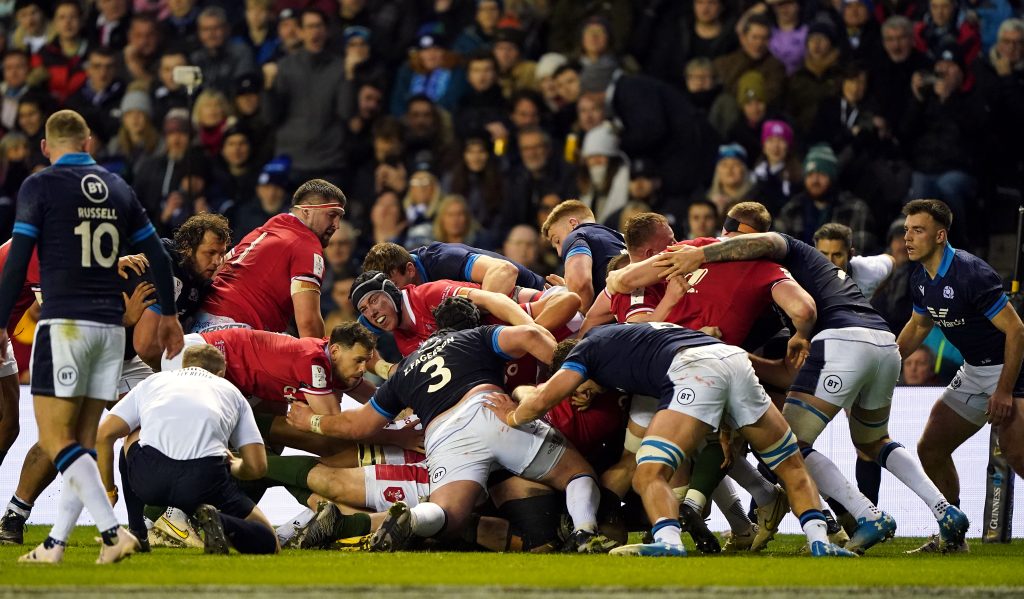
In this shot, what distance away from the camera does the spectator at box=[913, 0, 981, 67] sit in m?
13.7

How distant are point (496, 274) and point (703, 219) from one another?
3520mm

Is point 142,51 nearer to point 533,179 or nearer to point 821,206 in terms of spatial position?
point 533,179

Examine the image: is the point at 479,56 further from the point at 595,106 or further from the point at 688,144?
the point at 688,144

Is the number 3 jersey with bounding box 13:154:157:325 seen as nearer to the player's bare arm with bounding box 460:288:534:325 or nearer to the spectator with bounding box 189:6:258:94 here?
the player's bare arm with bounding box 460:288:534:325

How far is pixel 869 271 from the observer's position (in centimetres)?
1052

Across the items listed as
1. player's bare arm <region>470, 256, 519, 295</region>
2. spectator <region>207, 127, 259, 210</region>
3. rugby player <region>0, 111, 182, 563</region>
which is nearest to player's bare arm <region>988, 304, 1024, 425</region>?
player's bare arm <region>470, 256, 519, 295</region>

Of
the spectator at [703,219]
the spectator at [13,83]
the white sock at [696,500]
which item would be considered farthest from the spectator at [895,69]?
the spectator at [13,83]

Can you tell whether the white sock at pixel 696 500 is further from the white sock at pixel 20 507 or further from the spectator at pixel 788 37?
the spectator at pixel 788 37

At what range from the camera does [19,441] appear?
10.5m

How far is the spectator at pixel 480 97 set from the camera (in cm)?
1501

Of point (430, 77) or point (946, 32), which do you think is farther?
point (430, 77)

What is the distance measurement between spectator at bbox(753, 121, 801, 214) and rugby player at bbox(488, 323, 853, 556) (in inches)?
216

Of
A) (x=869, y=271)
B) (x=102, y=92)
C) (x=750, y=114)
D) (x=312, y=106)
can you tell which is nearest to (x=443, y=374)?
(x=869, y=271)

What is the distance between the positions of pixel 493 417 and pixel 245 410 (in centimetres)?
140
